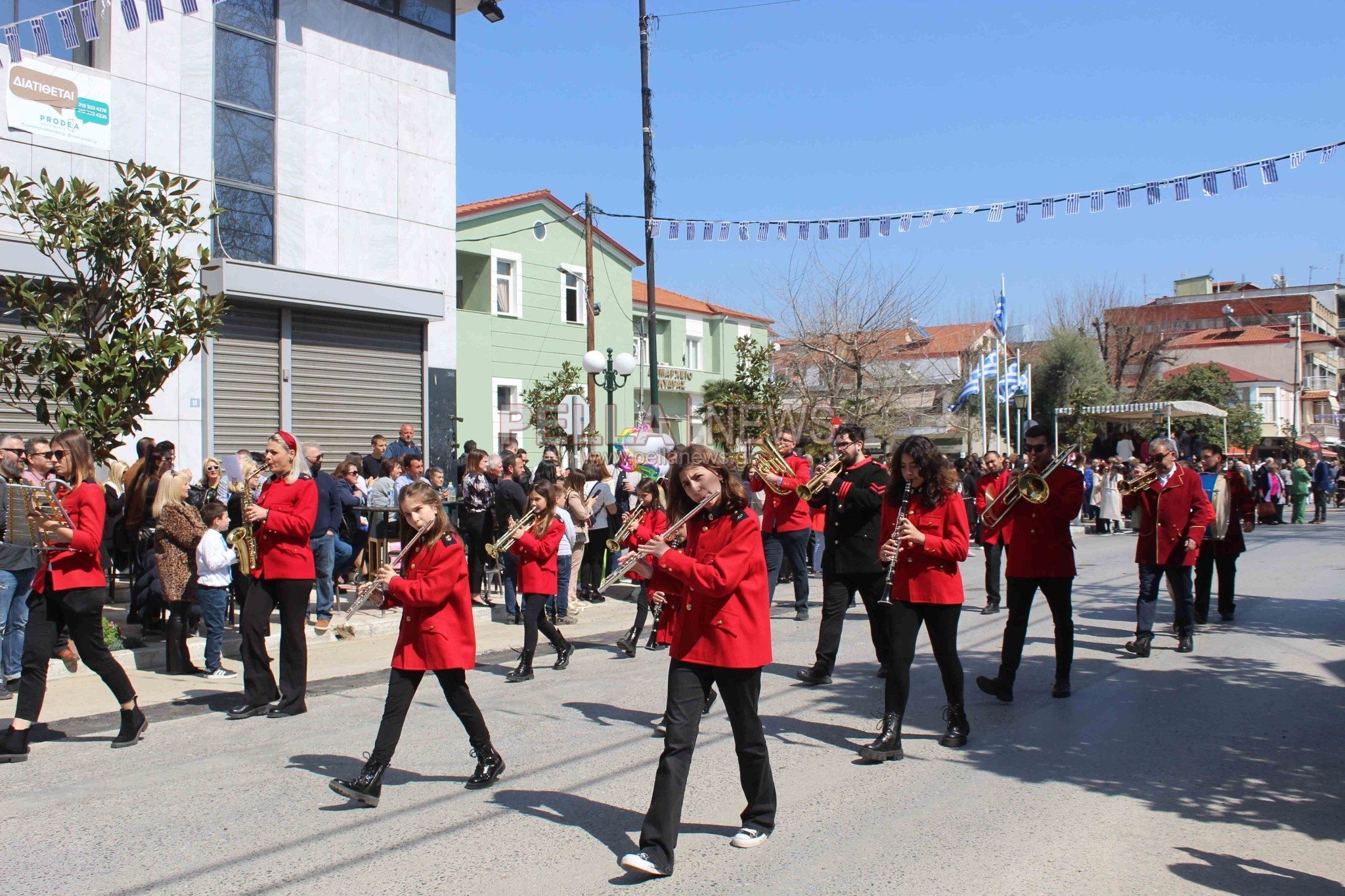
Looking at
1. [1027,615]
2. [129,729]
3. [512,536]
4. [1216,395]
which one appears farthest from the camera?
Result: [1216,395]

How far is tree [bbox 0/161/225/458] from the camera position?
9430 millimetres

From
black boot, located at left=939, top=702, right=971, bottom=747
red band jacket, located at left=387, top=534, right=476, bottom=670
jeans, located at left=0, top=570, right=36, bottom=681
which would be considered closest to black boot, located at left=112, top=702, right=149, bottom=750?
jeans, located at left=0, top=570, right=36, bottom=681

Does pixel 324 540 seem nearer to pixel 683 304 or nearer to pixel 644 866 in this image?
pixel 644 866

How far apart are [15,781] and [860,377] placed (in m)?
25.7

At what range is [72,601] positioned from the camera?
22.2 ft

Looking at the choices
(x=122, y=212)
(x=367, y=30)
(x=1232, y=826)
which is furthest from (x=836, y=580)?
(x=367, y=30)

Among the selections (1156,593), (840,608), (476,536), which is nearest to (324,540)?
(476,536)

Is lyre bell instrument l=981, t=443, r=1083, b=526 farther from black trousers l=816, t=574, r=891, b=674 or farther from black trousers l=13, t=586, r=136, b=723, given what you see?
black trousers l=13, t=586, r=136, b=723

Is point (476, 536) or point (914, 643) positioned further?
point (476, 536)

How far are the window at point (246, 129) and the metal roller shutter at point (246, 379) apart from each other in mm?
→ 895

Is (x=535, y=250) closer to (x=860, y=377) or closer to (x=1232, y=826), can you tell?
(x=860, y=377)

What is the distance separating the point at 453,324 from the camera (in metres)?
18.2

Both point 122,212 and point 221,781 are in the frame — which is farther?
point 122,212

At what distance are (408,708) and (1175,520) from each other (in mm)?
6963
